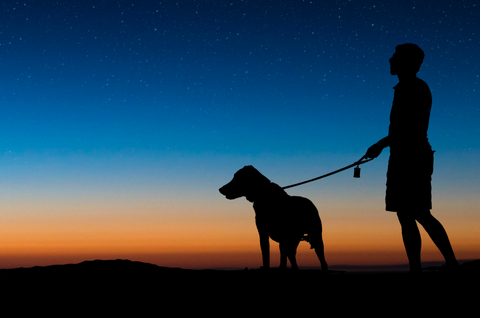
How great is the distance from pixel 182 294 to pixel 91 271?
2.17m

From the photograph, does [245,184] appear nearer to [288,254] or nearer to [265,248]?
[265,248]

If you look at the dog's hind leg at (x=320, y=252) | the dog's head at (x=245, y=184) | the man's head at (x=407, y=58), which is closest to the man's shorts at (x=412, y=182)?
the man's head at (x=407, y=58)

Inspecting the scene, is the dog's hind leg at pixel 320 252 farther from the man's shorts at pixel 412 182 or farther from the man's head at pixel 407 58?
the man's head at pixel 407 58

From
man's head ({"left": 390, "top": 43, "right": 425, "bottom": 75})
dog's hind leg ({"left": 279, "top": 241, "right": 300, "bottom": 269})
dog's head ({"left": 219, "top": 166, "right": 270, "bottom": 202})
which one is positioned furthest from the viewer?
dog's head ({"left": 219, "top": 166, "right": 270, "bottom": 202})

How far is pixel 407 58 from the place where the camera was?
14.8ft

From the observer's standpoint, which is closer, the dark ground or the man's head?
the dark ground

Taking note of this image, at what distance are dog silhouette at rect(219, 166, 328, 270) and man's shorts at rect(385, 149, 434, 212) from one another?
2273 mm

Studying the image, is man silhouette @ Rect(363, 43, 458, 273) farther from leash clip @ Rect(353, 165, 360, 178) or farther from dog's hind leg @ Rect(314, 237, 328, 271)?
dog's hind leg @ Rect(314, 237, 328, 271)

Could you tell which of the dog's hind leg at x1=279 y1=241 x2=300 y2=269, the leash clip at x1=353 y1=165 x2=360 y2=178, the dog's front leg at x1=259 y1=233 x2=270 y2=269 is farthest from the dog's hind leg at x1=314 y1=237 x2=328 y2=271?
the leash clip at x1=353 y1=165 x2=360 y2=178

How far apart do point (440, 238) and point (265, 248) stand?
2.81 meters

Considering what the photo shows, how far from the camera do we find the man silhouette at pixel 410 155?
436cm

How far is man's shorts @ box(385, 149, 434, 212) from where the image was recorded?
434cm

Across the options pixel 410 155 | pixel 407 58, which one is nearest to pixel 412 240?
pixel 410 155

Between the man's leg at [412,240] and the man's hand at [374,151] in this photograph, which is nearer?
the man's leg at [412,240]
